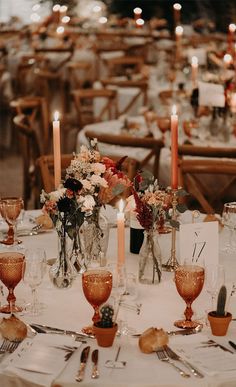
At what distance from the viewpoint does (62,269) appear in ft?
7.91

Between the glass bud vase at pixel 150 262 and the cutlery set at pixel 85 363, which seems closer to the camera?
the cutlery set at pixel 85 363

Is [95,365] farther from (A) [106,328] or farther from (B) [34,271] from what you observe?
(B) [34,271]

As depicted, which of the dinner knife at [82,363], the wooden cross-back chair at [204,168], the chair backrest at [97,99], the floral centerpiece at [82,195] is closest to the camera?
the dinner knife at [82,363]

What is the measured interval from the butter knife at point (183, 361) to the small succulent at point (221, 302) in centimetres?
17

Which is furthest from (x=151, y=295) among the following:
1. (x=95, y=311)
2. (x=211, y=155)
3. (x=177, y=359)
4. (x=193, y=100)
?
(x=193, y=100)

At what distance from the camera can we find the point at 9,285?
2.22 meters

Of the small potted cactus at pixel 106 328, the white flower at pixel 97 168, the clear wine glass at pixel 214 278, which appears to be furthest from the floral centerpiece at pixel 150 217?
the small potted cactus at pixel 106 328

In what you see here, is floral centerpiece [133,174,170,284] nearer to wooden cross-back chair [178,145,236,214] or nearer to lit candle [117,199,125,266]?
lit candle [117,199,125,266]

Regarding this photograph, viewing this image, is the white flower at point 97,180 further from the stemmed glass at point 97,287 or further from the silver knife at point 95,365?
the silver knife at point 95,365

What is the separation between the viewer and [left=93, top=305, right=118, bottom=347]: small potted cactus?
6.28ft

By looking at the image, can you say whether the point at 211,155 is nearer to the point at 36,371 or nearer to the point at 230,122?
the point at 230,122

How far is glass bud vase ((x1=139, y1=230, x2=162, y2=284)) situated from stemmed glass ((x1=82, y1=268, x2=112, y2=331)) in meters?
0.35

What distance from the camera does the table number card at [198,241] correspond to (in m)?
2.38

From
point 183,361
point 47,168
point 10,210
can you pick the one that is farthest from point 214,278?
point 47,168
